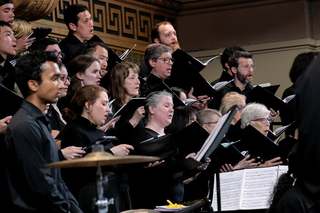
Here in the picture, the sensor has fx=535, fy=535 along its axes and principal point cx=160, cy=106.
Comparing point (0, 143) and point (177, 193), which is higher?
point (0, 143)

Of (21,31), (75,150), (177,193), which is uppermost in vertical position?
(21,31)

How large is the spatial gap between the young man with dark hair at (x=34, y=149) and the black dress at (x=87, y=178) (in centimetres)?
62

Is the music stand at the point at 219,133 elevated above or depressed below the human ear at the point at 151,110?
below

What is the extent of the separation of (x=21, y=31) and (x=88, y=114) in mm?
2112

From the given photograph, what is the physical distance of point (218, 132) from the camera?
3.00 metres

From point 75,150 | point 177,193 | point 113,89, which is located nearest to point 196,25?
point 113,89

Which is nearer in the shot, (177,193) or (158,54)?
(177,193)

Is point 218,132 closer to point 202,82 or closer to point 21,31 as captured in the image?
point 202,82

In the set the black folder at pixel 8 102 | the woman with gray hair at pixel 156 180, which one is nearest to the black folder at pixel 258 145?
the woman with gray hair at pixel 156 180

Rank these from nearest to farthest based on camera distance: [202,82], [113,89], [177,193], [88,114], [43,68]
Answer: [43,68], [88,114], [177,193], [113,89], [202,82]

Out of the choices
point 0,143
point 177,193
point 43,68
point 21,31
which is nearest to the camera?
point 43,68

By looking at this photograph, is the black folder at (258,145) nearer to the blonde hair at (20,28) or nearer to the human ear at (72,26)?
the human ear at (72,26)

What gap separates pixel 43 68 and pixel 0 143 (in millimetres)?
595

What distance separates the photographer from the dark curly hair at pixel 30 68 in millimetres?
2801
